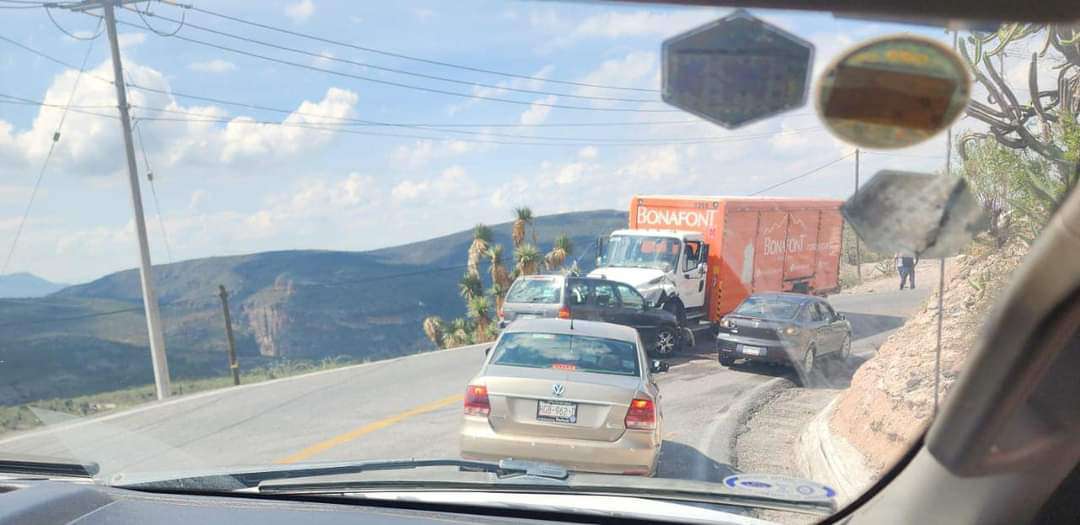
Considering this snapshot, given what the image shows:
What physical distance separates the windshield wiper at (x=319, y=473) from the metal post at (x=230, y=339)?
12.6 ft

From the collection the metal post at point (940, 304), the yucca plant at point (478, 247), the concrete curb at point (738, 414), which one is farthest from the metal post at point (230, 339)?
the metal post at point (940, 304)

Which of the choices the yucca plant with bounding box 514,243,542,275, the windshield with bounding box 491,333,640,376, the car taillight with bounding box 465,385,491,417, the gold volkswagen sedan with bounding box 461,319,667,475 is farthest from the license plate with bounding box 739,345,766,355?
the car taillight with bounding box 465,385,491,417

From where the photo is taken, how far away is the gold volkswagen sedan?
557cm

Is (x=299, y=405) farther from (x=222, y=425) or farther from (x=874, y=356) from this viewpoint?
(x=874, y=356)

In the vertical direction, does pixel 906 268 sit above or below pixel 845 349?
above

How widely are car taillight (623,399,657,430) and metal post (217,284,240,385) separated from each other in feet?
12.9

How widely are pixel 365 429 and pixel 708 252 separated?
10.6 m

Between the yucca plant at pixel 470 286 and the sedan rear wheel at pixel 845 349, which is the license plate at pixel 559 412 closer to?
the sedan rear wheel at pixel 845 349

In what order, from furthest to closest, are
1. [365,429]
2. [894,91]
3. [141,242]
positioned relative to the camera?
[141,242] → [365,429] → [894,91]

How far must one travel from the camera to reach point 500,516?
3496mm

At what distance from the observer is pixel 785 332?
765 cm

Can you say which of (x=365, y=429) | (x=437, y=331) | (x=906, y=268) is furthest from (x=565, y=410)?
(x=437, y=331)

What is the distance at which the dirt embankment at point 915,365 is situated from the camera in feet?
9.71

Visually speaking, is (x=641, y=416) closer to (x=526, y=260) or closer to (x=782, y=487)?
(x=782, y=487)
